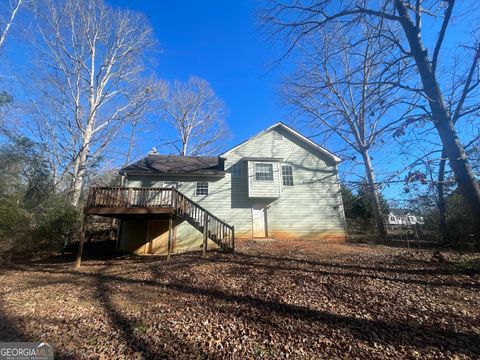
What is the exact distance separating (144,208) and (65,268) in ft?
12.1

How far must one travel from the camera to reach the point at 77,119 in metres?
16.5

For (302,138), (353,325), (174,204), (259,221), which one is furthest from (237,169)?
(353,325)

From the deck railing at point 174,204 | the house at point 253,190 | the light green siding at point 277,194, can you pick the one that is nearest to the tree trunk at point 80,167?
the house at point 253,190

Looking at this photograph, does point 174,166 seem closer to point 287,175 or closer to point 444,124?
point 287,175

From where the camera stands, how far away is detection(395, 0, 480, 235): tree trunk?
5037 mm

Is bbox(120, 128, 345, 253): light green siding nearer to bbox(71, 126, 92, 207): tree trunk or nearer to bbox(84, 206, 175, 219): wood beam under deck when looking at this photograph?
bbox(71, 126, 92, 207): tree trunk

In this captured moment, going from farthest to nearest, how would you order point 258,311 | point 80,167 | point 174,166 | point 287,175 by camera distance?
point 287,175
point 80,167
point 174,166
point 258,311

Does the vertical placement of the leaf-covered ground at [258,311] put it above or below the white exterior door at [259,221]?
below

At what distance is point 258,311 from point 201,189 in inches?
423

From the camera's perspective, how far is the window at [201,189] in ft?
49.2

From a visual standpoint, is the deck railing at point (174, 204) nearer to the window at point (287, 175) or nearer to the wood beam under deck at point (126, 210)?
the wood beam under deck at point (126, 210)

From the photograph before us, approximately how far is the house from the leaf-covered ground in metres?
5.76

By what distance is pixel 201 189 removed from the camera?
49.5 ft

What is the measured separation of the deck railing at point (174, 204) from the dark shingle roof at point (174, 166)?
2.56 metres
